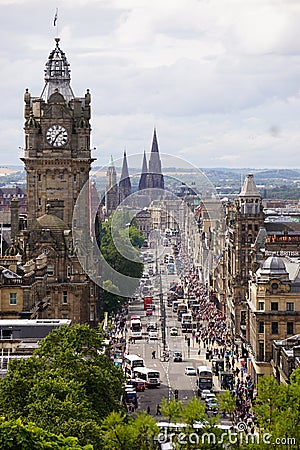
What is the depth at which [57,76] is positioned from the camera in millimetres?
149750

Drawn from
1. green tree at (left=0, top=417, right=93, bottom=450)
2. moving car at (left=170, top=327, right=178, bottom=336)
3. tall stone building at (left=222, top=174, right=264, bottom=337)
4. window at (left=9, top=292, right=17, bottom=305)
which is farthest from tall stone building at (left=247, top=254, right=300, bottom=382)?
green tree at (left=0, top=417, right=93, bottom=450)

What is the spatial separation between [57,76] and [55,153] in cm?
1032

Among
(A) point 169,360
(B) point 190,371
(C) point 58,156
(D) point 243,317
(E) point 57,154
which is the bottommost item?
(B) point 190,371

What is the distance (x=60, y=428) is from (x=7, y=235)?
280ft

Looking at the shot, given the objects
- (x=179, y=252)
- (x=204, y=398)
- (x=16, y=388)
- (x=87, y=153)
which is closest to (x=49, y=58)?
(x=87, y=153)

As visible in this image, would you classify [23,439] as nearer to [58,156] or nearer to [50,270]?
[50,270]

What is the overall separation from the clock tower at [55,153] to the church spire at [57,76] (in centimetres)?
231

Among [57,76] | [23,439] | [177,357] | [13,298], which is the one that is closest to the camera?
[23,439]

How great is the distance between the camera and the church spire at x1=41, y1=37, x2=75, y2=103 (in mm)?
148250

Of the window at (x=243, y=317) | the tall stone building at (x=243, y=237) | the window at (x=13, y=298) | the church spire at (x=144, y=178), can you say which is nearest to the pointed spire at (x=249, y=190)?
the tall stone building at (x=243, y=237)

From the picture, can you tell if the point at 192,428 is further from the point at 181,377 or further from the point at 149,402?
the point at 181,377

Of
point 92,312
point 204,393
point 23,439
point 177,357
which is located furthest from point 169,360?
point 23,439

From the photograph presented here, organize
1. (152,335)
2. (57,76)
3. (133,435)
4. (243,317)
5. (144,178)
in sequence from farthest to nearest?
(152,335), (243,317), (144,178), (57,76), (133,435)

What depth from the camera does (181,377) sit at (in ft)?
419
